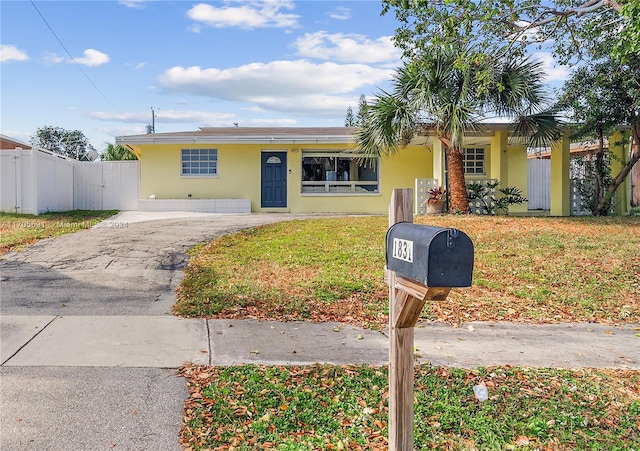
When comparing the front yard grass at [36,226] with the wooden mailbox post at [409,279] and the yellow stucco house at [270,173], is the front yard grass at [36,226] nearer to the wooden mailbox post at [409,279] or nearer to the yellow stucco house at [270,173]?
the yellow stucco house at [270,173]

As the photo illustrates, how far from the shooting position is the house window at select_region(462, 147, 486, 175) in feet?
66.1

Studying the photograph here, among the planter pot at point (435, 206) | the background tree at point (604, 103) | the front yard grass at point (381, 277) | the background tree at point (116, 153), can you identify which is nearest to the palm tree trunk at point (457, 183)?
the planter pot at point (435, 206)

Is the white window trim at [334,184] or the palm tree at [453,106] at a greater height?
the palm tree at [453,106]

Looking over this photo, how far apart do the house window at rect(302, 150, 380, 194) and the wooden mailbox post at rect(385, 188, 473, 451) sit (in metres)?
16.7

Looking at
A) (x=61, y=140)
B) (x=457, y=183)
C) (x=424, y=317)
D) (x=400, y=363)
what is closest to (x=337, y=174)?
(x=457, y=183)

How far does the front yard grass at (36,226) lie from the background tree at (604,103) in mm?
13446

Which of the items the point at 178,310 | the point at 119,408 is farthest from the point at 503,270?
the point at 119,408

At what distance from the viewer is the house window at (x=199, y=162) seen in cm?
1919

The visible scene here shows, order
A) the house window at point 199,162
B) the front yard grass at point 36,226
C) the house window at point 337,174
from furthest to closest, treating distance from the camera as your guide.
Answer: the house window at point 337,174 < the house window at point 199,162 < the front yard grass at point 36,226

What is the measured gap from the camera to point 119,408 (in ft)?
12.1

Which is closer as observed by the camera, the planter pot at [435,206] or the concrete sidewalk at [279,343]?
the concrete sidewalk at [279,343]

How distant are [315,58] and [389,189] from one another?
5.51 metres

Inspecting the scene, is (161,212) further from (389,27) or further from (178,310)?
(178,310)

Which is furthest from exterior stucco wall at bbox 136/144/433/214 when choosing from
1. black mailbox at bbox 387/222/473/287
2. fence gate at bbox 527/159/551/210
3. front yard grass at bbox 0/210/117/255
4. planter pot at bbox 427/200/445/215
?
black mailbox at bbox 387/222/473/287
